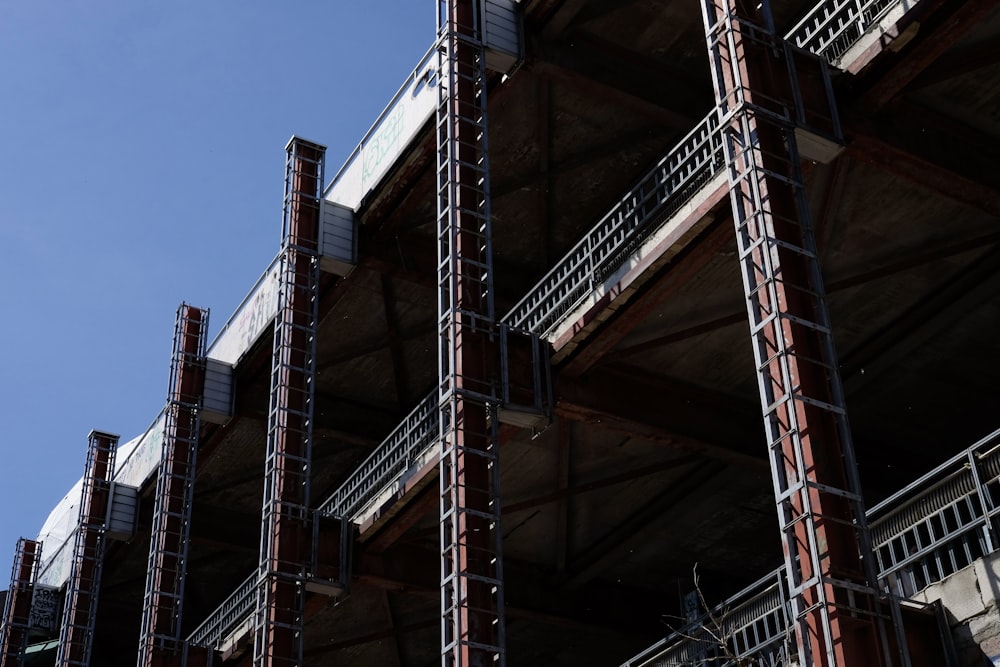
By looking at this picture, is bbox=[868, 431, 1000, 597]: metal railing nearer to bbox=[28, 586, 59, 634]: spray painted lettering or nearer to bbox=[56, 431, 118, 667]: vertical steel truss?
bbox=[56, 431, 118, 667]: vertical steel truss

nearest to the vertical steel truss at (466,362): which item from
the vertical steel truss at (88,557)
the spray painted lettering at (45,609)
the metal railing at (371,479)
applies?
the metal railing at (371,479)

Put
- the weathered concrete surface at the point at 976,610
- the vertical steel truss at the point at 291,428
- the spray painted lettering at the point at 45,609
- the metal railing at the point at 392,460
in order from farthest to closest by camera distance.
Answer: the spray painted lettering at the point at 45,609
the metal railing at the point at 392,460
the vertical steel truss at the point at 291,428
the weathered concrete surface at the point at 976,610

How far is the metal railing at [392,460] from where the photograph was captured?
27.4 metres

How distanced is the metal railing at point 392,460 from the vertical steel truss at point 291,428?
146 cm

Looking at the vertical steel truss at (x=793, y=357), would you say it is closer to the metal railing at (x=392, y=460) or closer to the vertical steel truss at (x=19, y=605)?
the metal railing at (x=392, y=460)

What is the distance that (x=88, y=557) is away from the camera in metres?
37.9

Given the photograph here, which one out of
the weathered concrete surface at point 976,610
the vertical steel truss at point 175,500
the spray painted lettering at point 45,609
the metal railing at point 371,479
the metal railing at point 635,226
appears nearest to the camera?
the weathered concrete surface at point 976,610

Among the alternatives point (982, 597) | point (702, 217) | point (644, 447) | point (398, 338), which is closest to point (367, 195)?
point (398, 338)

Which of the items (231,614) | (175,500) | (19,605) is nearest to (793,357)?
(175,500)

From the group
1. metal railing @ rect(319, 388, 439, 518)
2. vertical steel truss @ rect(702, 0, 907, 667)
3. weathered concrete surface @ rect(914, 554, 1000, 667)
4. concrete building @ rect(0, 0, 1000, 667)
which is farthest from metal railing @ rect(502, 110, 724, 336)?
weathered concrete surface @ rect(914, 554, 1000, 667)

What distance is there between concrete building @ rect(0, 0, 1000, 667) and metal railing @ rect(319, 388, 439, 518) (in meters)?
0.18

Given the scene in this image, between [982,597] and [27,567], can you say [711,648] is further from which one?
[27,567]

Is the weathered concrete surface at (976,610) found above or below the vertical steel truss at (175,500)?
below

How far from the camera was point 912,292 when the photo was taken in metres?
25.9
